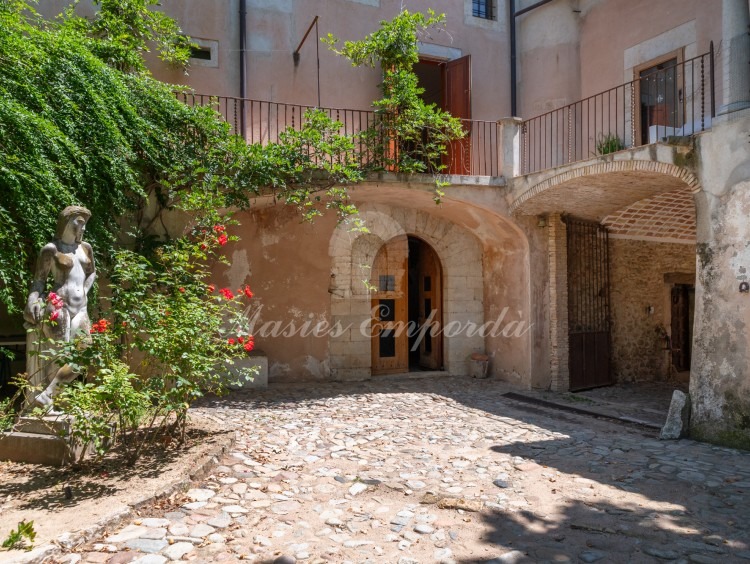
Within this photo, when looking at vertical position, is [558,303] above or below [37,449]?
above

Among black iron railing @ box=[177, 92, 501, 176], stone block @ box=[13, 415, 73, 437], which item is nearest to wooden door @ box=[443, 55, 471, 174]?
black iron railing @ box=[177, 92, 501, 176]

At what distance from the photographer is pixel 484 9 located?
→ 37.9ft

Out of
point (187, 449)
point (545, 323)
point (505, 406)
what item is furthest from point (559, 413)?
point (187, 449)

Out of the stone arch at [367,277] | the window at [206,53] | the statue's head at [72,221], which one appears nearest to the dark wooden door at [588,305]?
the stone arch at [367,277]

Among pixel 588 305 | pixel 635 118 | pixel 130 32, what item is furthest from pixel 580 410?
pixel 130 32

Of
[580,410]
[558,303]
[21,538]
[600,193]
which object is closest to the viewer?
[21,538]

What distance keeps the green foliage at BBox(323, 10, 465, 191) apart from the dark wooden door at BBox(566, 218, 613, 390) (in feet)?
9.12

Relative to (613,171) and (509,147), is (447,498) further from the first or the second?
(509,147)

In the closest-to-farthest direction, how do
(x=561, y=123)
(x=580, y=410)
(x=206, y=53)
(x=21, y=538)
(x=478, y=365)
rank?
(x=21, y=538) < (x=580, y=410) < (x=206, y=53) < (x=478, y=365) < (x=561, y=123)

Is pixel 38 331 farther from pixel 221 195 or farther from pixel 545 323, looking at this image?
pixel 545 323

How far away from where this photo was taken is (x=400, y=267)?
10617 millimetres

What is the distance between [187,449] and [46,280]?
6.43 feet

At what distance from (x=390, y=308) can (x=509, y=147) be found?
3.59m

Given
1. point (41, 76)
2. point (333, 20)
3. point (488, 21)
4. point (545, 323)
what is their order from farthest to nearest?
1. point (488, 21)
2. point (333, 20)
3. point (545, 323)
4. point (41, 76)
